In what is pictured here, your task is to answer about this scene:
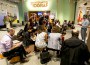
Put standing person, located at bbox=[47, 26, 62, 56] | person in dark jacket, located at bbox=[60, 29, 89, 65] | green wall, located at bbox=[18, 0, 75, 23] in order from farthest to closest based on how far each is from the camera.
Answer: green wall, located at bbox=[18, 0, 75, 23], standing person, located at bbox=[47, 26, 62, 56], person in dark jacket, located at bbox=[60, 29, 89, 65]

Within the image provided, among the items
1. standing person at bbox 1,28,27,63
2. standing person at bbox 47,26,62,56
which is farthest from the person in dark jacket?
standing person at bbox 1,28,27,63

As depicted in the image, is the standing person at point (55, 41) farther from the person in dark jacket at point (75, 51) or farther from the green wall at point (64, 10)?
the green wall at point (64, 10)

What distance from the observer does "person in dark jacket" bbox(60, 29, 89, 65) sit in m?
2.48

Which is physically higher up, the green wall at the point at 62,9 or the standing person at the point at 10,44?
the green wall at the point at 62,9

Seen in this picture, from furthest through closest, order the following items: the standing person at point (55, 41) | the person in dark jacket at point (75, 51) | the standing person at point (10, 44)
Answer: the standing person at point (55, 41), the standing person at point (10, 44), the person in dark jacket at point (75, 51)

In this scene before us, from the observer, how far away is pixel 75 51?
8.18ft

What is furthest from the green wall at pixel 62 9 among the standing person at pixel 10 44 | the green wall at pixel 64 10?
the standing person at pixel 10 44

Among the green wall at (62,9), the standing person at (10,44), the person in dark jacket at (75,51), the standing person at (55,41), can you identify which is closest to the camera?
the person in dark jacket at (75,51)

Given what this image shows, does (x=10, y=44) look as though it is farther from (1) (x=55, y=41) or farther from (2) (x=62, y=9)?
(2) (x=62, y=9)

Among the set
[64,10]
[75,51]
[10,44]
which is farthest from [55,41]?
[64,10]

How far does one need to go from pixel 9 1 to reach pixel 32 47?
13.4m

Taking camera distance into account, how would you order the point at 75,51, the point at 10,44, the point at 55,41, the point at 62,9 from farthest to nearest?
the point at 62,9 < the point at 55,41 < the point at 10,44 < the point at 75,51

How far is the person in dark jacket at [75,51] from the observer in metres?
2.48

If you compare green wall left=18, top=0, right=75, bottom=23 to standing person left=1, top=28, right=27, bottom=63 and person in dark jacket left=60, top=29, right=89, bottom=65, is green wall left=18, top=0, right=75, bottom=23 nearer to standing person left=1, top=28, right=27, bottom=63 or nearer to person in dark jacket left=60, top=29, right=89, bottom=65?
standing person left=1, top=28, right=27, bottom=63
